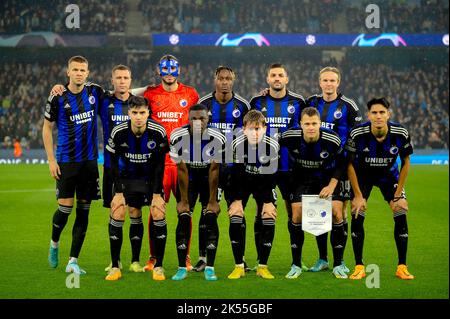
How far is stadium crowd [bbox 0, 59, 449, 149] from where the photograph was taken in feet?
99.5

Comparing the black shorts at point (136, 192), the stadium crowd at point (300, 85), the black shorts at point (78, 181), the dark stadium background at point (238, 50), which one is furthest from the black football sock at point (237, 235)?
the stadium crowd at point (300, 85)

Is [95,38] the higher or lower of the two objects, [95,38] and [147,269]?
the higher

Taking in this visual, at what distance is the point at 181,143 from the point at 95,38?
2347 cm

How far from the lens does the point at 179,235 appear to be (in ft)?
25.1

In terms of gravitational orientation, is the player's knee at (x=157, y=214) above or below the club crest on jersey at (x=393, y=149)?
below

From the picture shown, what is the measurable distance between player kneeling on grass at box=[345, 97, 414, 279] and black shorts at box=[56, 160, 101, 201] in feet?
8.73

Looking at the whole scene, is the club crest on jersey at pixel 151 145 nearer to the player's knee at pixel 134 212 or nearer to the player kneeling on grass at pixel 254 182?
the player's knee at pixel 134 212

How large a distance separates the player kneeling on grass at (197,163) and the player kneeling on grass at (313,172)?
0.77 meters

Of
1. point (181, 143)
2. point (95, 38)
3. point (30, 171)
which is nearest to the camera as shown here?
point (181, 143)

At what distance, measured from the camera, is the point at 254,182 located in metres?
7.74

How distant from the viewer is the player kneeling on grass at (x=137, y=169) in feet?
24.6

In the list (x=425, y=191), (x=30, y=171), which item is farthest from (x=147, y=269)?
(x=30, y=171)
